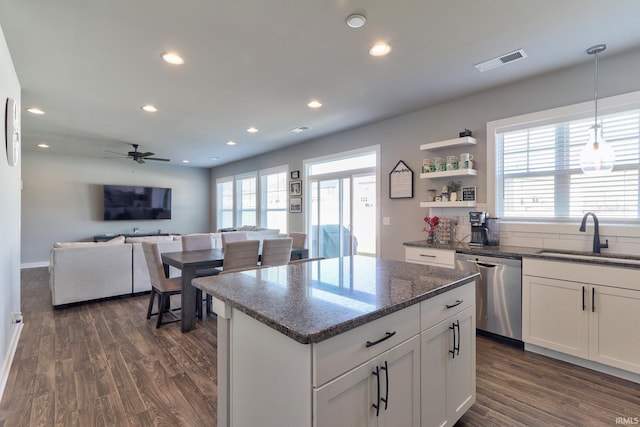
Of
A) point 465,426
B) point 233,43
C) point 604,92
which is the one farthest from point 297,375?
point 604,92

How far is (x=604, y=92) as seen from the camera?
2672 millimetres

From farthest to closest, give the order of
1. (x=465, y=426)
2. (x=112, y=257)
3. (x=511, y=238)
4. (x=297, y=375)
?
(x=112, y=257)
(x=511, y=238)
(x=465, y=426)
(x=297, y=375)

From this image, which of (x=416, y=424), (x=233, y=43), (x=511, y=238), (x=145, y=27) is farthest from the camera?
(x=511, y=238)

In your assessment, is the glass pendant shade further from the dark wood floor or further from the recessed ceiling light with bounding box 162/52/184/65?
the recessed ceiling light with bounding box 162/52/184/65

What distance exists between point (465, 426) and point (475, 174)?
254 centimetres

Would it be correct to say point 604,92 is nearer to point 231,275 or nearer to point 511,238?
point 511,238

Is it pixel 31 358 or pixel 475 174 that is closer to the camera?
pixel 31 358

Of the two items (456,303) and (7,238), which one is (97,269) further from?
(456,303)

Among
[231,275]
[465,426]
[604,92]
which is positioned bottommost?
[465,426]

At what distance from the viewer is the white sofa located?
3936 mm

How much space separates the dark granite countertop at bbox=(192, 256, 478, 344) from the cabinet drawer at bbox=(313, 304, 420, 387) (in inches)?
1.8

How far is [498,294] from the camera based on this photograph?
288cm

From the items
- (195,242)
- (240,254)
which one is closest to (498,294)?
(240,254)

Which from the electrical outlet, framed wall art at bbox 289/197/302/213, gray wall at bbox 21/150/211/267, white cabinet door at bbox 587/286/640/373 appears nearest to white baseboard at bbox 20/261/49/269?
gray wall at bbox 21/150/211/267
